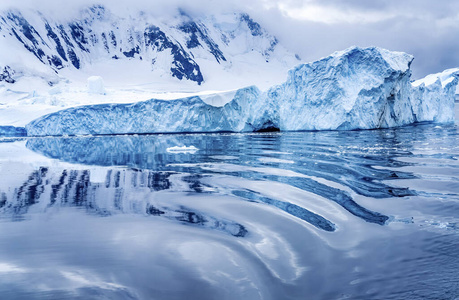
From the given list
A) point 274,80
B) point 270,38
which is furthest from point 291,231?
point 270,38

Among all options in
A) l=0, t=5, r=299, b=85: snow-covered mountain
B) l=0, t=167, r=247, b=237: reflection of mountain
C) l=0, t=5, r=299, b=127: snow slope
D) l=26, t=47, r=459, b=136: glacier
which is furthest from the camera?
l=0, t=5, r=299, b=85: snow-covered mountain

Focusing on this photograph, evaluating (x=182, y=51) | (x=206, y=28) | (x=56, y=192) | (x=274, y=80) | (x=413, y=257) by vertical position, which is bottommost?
(x=56, y=192)

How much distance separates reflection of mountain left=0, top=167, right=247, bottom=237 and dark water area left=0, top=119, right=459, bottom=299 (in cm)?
2

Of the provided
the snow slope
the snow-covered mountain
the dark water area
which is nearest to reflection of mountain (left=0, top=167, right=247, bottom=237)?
the dark water area

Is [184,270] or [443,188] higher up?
[443,188]

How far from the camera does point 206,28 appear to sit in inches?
4850

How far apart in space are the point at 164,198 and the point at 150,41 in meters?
105

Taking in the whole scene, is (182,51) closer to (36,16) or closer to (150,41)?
(150,41)

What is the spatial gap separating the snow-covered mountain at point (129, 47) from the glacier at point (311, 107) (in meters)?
50.9

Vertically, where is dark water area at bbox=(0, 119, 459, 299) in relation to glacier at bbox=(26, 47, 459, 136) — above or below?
below

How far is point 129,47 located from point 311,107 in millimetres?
87360

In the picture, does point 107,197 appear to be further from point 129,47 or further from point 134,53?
point 129,47

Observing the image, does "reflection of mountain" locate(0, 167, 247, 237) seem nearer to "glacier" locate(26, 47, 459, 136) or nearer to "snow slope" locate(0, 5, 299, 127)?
"glacier" locate(26, 47, 459, 136)

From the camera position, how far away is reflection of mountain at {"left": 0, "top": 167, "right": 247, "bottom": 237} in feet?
11.7
